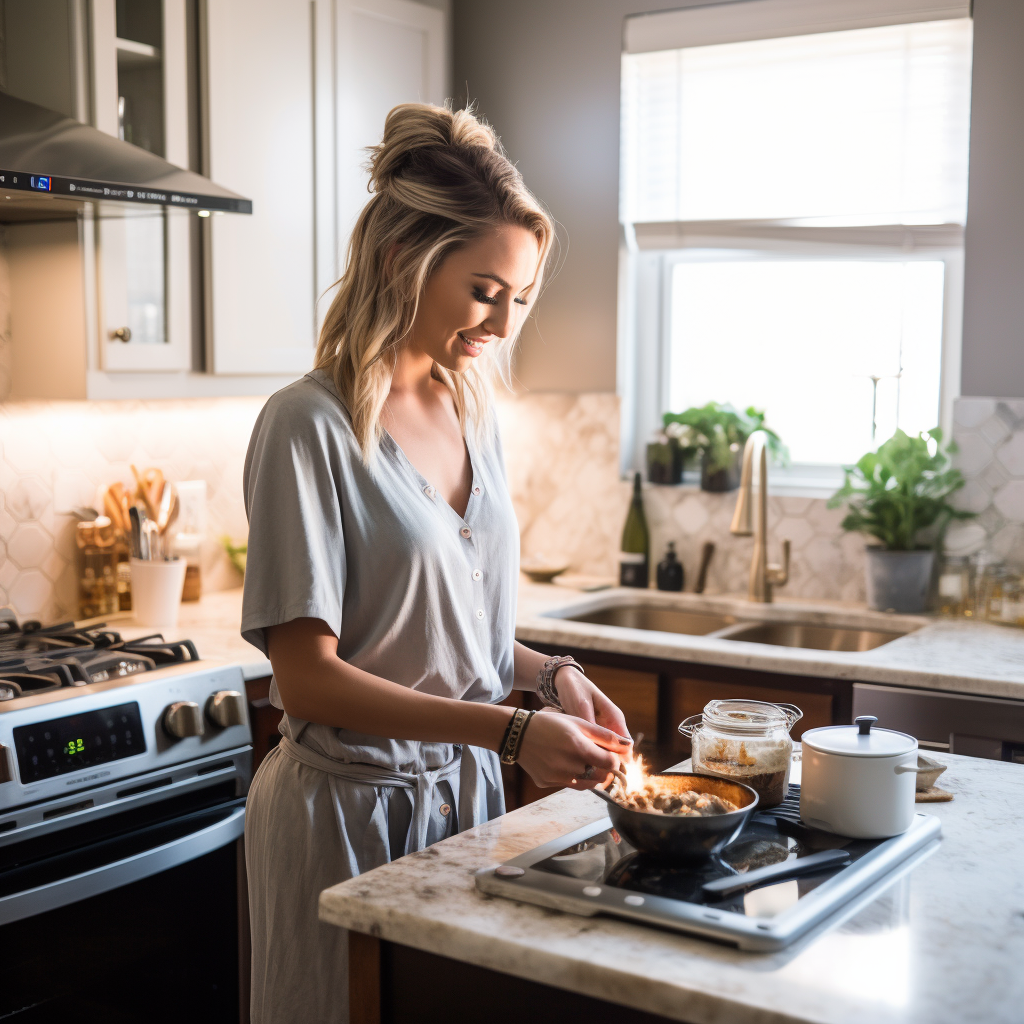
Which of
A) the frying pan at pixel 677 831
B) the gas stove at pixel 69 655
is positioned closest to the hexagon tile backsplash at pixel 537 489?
the gas stove at pixel 69 655

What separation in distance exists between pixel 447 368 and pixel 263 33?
159cm

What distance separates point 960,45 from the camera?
10.0 ft

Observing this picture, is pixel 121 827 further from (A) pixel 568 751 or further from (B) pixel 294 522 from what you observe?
(A) pixel 568 751

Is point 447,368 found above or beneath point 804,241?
beneath

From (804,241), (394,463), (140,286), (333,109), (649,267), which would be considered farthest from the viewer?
(649,267)

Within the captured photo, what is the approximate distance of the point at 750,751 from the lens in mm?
1434

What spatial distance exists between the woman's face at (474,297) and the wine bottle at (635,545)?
1.89 m

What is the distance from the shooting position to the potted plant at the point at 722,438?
3434 mm

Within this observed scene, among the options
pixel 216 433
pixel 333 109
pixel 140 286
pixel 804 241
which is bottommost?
pixel 216 433

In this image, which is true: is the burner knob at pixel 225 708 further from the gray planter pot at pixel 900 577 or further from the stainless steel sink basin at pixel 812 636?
the gray planter pot at pixel 900 577

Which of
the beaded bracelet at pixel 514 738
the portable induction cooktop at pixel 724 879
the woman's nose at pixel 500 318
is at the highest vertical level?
the woman's nose at pixel 500 318

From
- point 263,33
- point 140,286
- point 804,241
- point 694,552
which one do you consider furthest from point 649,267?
point 140,286

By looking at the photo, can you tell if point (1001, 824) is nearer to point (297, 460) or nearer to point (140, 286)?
point (297, 460)

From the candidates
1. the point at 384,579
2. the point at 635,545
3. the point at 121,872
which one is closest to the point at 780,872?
the point at 384,579
